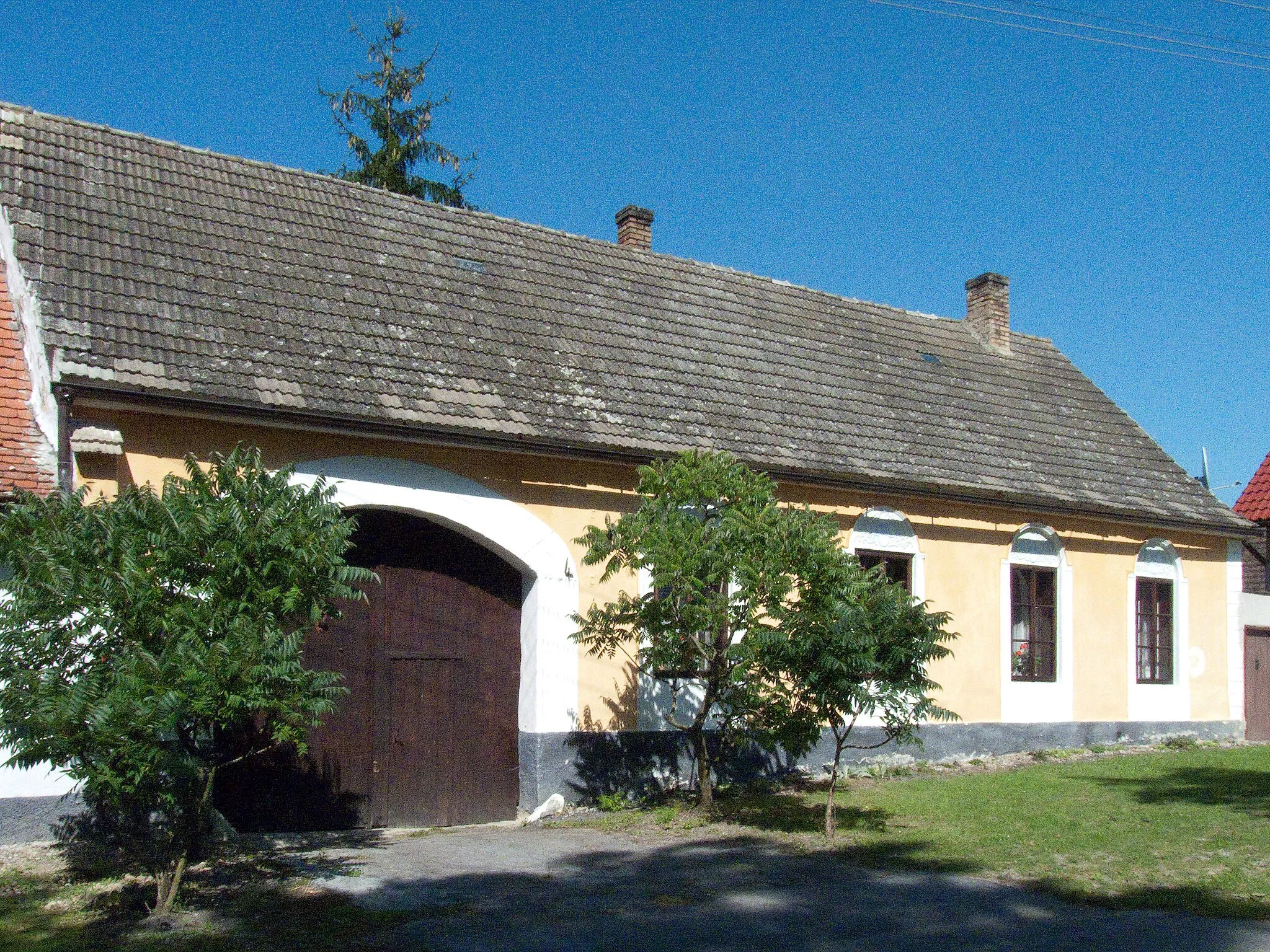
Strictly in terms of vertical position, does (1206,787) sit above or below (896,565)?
below

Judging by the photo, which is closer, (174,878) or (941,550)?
(174,878)

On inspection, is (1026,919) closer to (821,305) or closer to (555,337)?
(555,337)

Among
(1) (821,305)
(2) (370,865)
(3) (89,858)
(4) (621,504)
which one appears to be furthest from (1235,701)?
(3) (89,858)

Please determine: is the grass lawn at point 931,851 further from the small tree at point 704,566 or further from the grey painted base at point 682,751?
the small tree at point 704,566

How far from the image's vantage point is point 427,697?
11.8 m

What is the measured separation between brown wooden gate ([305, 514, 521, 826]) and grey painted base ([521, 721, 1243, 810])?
445 millimetres

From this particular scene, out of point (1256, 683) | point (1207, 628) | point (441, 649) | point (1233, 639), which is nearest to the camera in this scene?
point (441, 649)

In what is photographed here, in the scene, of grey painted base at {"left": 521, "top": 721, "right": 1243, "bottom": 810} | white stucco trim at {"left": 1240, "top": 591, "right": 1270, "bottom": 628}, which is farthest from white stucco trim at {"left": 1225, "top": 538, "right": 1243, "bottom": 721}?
grey painted base at {"left": 521, "top": 721, "right": 1243, "bottom": 810}

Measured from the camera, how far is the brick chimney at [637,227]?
17.1m

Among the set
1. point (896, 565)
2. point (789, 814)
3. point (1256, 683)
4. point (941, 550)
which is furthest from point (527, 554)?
point (1256, 683)

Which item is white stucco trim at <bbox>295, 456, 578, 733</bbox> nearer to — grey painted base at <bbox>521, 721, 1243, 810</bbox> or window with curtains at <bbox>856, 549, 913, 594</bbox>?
grey painted base at <bbox>521, 721, 1243, 810</bbox>

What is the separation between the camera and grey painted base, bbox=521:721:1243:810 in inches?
470

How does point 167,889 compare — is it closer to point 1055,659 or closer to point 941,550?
point 941,550

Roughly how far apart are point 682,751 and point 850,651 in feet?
12.4
